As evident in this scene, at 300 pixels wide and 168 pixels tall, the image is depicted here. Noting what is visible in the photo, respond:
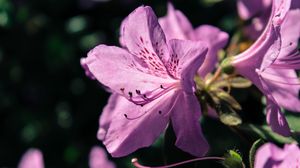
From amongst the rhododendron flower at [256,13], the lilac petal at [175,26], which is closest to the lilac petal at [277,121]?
the lilac petal at [175,26]

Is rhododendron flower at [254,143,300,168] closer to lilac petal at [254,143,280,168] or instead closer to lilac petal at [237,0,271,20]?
lilac petal at [254,143,280,168]

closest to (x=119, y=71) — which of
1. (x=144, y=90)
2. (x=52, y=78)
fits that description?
(x=144, y=90)

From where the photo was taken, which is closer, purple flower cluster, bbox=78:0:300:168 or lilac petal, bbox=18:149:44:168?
purple flower cluster, bbox=78:0:300:168

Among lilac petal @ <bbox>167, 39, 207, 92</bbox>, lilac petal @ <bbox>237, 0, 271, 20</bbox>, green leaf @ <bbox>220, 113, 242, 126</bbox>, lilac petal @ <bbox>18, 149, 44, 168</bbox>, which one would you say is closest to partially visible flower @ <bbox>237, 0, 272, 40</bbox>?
lilac petal @ <bbox>237, 0, 271, 20</bbox>

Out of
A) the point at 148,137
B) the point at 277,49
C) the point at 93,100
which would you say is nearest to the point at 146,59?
the point at 148,137

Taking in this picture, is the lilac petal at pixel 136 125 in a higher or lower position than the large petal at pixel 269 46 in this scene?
lower

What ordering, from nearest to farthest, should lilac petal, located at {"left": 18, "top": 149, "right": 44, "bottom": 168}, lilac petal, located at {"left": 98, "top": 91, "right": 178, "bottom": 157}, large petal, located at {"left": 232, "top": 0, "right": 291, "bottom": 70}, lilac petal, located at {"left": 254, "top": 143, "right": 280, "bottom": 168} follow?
lilac petal, located at {"left": 254, "top": 143, "right": 280, "bottom": 168}, large petal, located at {"left": 232, "top": 0, "right": 291, "bottom": 70}, lilac petal, located at {"left": 98, "top": 91, "right": 178, "bottom": 157}, lilac petal, located at {"left": 18, "top": 149, "right": 44, "bottom": 168}

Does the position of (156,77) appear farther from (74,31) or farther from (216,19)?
(74,31)

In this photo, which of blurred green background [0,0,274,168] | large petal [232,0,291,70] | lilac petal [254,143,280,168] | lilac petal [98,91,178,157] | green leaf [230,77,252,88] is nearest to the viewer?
lilac petal [254,143,280,168]

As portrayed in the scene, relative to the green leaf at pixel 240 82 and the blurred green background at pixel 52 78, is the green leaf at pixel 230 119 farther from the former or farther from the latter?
the blurred green background at pixel 52 78
